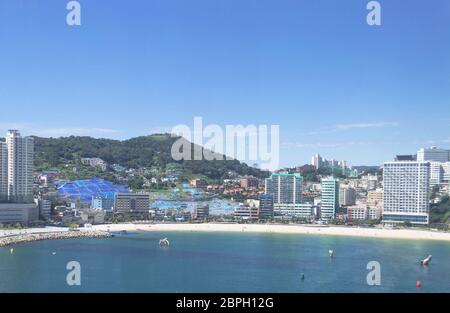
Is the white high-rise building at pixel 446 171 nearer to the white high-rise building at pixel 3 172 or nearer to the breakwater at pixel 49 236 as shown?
the breakwater at pixel 49 236

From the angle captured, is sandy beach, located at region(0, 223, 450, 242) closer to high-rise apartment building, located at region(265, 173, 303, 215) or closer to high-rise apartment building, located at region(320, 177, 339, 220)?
high-rise apartment building, located at region(320, 177, 339, 220)

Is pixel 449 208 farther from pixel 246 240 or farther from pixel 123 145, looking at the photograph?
pixel 123 145

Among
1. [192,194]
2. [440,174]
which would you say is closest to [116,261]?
[192,194]

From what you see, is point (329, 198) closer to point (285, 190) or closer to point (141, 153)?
point (285, 190)

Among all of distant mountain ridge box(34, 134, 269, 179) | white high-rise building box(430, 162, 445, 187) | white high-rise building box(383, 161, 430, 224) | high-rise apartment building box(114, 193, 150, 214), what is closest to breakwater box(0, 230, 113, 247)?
high-rise apartment building box(114, 193, 150, 214)

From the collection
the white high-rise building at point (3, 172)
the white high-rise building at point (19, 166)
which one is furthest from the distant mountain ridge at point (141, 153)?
the white high-rise building at point (3, 172)

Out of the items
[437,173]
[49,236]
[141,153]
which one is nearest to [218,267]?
[49,236]
